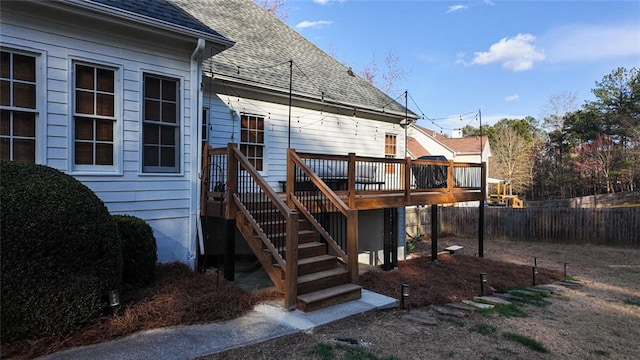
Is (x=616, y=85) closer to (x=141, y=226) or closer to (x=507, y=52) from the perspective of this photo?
(x=507, y=52)

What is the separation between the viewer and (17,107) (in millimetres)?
4824

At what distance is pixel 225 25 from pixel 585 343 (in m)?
10.2

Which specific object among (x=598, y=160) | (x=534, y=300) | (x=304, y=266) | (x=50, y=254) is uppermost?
(x=598, y=160)

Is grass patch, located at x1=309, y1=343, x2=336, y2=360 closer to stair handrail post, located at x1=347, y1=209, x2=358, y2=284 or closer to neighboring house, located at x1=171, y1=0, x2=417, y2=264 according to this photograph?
stair handrail post, located at x1=347, y1=209, x2=358, y2=284

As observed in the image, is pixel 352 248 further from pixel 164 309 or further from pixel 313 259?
pixel 164 309

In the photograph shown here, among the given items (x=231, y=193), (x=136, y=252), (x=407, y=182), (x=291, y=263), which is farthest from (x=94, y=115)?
(x=407, y=182)

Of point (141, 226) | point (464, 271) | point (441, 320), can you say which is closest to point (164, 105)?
point (141, 226)

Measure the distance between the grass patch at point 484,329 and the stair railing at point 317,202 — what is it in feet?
5.57

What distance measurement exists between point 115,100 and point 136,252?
236cm

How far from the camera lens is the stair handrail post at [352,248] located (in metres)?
5.57

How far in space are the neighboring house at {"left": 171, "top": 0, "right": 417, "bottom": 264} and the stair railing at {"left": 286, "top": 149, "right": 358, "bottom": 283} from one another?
2.27 m

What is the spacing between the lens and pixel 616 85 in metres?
32.6

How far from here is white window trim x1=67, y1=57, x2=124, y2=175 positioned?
17.1ft

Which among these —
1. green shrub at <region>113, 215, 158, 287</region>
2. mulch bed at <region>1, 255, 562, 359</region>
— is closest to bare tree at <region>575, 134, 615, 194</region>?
mulch bed at <region>1, 255, 562, 359</region>
